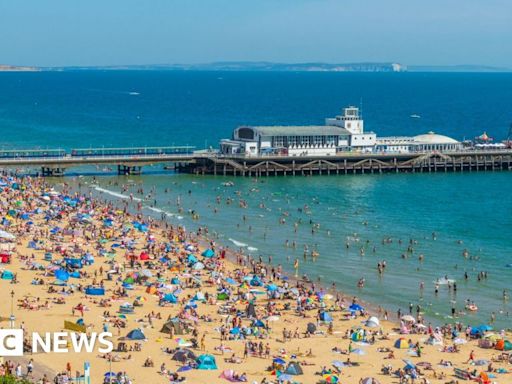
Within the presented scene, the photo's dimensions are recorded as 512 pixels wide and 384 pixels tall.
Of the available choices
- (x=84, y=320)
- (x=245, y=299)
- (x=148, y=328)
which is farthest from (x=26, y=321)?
(x=245, y=299)

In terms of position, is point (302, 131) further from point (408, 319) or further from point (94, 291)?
point (408, 319)

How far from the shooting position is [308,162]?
331ft

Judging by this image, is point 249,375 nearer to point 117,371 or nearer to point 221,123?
point 117,371

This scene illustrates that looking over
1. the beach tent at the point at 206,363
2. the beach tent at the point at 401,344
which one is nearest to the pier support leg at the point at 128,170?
the beach tent at the point at 401,344

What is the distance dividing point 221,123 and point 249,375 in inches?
4693

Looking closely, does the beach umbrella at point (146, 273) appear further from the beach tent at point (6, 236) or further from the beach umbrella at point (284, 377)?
the beach umbrella at point (284, 377)

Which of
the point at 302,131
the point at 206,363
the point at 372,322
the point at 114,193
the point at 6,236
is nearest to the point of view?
the point at 206,363

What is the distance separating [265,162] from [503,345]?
183 ft

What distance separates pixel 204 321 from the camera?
47750 mm

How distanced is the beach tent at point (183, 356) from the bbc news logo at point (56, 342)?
2.67 metres

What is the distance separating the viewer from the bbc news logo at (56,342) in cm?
3950

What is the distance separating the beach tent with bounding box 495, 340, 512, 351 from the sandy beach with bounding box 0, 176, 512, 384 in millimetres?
199

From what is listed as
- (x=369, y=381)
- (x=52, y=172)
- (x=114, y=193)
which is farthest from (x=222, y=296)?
(x=52, y=172)

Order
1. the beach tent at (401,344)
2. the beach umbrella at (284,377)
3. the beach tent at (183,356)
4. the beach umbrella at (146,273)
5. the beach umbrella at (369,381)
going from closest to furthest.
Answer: the beach umbrella at (369,381) < the beach umbrella at (284,377) < the beach tent at (183,356) < the beach tent at (401,344) < the beach umbrella at (146,273)
